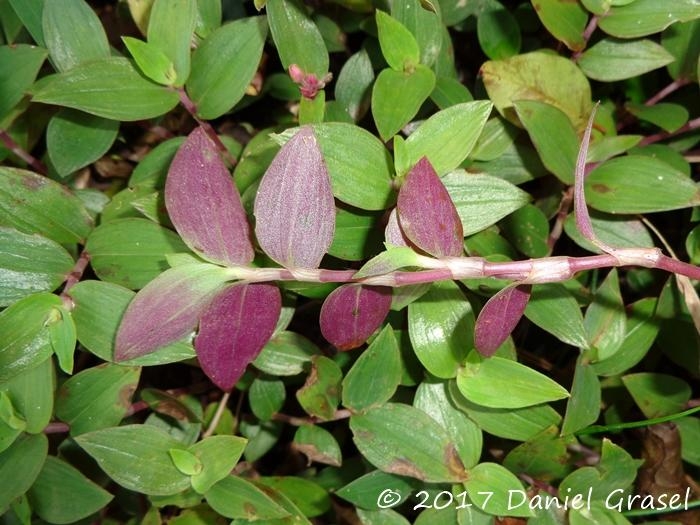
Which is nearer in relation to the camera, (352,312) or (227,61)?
(352,312)

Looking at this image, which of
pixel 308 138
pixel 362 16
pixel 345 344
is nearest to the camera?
pixel 308 138

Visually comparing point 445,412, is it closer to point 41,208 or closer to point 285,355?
point 285,355

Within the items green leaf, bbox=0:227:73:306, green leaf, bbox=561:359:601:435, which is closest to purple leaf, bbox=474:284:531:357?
green leaf, bbox=561:359:601:435

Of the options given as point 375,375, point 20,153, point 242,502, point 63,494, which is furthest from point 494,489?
point 20,153

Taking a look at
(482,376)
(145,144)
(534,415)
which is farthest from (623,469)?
(145,144)

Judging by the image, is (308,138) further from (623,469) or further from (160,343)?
(623,469)

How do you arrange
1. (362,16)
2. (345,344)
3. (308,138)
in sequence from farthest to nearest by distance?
(362,16) < (345,344) < (308,138)
